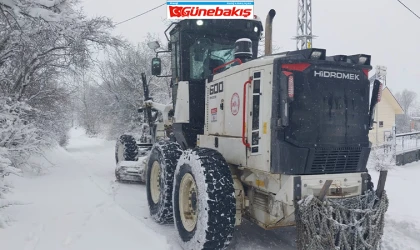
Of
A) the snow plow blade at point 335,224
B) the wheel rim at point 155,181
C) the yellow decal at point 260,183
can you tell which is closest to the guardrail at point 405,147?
the wheel rim at point 155,181

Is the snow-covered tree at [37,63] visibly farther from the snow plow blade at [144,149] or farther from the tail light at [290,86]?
the tail light at [290,86]

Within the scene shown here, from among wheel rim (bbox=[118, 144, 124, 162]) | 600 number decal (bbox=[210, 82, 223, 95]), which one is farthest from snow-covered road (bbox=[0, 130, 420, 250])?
wheel rim (bbox=[118, 144, 124, 162])

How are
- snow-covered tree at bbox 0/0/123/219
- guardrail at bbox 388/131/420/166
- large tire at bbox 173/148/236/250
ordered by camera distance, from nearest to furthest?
large tire at bbox 173/148/236/250, snow-covered tree at bbox 0/0/123/219, guardrail at bbox 388/131/420/166

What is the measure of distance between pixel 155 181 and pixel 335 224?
135 inches

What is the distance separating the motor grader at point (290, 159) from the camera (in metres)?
3.32

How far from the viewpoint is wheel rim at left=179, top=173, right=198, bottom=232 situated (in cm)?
423

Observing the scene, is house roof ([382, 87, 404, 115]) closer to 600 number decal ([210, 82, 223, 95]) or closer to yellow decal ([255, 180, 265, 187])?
600 number decal ([210, 82, 223, 95])

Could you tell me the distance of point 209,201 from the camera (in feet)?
12.0

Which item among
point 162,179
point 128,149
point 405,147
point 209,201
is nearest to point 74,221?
point 162,179

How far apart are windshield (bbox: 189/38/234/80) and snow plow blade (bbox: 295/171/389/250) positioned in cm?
292

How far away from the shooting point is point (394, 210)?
5543mm

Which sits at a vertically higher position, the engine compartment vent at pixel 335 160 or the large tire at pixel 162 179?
the engine compartment vent at pixel 335 160

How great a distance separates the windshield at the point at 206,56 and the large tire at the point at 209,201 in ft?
5.79

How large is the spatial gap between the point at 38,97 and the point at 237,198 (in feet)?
29.7
